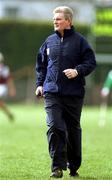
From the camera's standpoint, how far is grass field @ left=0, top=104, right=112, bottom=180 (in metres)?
10.9

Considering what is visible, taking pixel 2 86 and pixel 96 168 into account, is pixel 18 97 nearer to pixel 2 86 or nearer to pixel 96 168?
pixel 2 86

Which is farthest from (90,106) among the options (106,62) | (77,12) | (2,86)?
(77,12)

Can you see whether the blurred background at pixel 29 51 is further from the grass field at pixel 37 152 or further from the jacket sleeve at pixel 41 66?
the jacket sleeve at pixel 41 66

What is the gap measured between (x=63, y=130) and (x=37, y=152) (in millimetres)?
3744

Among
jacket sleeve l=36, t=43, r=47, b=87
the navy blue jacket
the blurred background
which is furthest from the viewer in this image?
the blurred background

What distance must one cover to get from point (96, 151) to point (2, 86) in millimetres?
11052

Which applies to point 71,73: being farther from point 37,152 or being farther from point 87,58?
point 37,152

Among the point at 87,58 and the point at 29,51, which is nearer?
the point at 87,58

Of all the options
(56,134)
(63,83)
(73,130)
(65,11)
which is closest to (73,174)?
(73,130)

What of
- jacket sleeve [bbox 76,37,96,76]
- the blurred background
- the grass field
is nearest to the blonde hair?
jacket sleeve [bbox 76,37,96,76]

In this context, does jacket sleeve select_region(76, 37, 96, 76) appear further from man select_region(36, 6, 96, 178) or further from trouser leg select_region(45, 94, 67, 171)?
trouser leg select_region(45, 94, 67, 171)

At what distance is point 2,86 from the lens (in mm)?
25078

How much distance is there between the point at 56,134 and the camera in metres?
10.3

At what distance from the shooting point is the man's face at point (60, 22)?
10.3m
